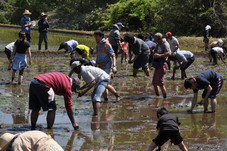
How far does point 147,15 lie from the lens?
3722 centimetres

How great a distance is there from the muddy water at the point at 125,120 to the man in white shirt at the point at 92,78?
512 mm

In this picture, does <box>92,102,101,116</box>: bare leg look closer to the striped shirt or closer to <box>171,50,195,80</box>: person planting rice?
the striped shirt

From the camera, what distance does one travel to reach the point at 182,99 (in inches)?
557

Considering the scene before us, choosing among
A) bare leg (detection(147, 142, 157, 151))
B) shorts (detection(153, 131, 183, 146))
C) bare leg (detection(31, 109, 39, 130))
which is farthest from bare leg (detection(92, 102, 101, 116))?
shorts (detection(153, 131, 183, 146))

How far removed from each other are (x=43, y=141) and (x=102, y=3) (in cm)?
4067

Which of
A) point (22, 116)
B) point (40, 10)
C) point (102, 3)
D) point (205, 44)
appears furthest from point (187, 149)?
point (40, 10)

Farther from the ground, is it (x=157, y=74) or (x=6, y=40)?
(x=157, y=74)

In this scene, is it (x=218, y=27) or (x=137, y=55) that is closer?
(x=137, y=55)

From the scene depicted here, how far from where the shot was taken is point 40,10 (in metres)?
51.7

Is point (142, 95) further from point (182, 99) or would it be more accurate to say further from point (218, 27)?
point (218, 27)

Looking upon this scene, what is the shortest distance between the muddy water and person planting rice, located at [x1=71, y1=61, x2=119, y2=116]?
51 cm

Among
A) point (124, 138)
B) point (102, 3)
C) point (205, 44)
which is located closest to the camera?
point (124, 138)

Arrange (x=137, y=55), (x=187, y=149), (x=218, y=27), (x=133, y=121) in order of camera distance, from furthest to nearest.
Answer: (x=218, y=27), (x=137, y=55), (x=133, y=121), (x=187, y=149)

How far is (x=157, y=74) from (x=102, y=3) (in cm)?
3320
